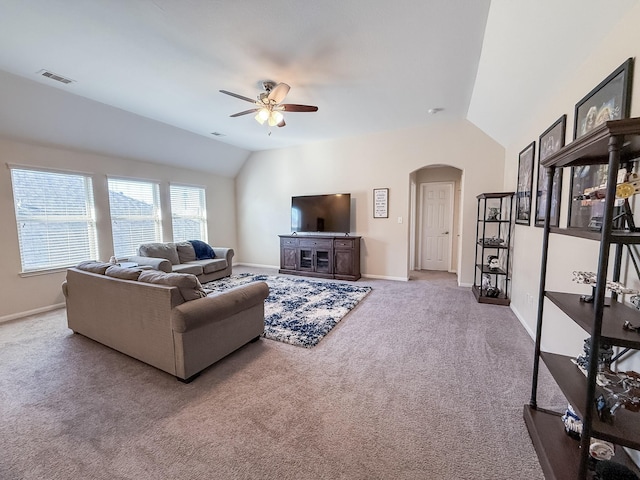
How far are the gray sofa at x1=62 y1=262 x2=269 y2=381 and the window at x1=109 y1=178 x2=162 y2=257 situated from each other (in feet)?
7.59

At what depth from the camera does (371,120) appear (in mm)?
4652

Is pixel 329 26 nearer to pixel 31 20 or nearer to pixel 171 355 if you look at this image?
pixel 31 20

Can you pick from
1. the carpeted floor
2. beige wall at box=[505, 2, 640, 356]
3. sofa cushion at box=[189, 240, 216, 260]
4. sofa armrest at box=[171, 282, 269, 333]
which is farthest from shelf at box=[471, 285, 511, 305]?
sofa cushion at box=[189, 240, 216, 260]

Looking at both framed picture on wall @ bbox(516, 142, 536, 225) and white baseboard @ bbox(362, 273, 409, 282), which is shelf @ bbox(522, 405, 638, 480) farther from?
white baseboard @ bbox(362, 273, 409, 282)

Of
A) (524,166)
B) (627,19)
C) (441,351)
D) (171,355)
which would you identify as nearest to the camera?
(627,19)

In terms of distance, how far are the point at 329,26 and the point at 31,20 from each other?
247cm

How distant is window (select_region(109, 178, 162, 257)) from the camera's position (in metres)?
4.85

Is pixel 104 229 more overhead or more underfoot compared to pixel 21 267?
more overhead

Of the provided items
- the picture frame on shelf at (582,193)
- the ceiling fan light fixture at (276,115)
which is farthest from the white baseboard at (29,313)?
the picture frame on shelf at (582,193)

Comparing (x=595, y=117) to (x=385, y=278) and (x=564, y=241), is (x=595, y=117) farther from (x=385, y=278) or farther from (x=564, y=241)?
(x=385, y=278)

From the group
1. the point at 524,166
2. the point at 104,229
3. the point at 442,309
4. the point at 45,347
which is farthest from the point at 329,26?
the point at 104,229

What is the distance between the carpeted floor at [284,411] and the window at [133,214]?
2342 millimetres

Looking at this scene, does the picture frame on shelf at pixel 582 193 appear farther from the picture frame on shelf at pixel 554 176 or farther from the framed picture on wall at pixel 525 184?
the framed picture on wall at pixel 525 184

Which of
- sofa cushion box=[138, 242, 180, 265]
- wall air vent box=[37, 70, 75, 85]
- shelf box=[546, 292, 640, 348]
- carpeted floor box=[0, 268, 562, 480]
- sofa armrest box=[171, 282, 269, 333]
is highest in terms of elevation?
wall air vent box=[37, 70, 75, 85]
